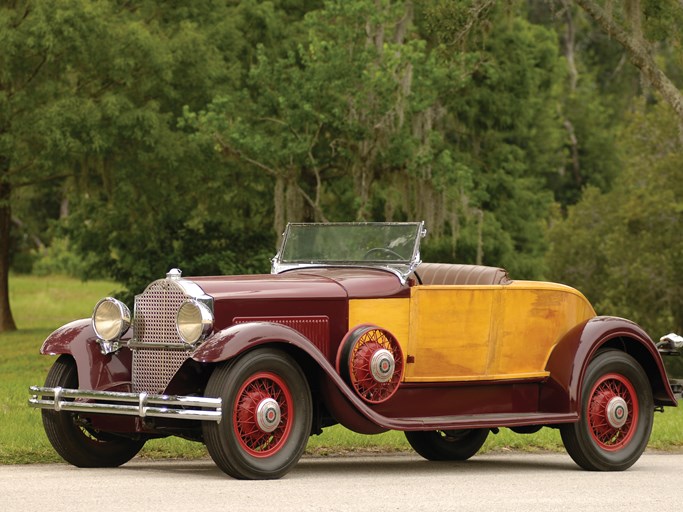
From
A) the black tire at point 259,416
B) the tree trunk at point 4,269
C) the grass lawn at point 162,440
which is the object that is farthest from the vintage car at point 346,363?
the tree trunk at point 4,269

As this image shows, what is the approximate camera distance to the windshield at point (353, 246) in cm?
1062

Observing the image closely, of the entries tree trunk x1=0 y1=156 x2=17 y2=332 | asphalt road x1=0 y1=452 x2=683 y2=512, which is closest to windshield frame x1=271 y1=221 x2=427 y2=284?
asphalt road x1=0 y1=452 x2=683 y2=512

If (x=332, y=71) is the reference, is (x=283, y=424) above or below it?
Result: below

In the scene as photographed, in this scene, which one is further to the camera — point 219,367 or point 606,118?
point 606,118

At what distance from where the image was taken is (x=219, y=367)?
9.03 meters

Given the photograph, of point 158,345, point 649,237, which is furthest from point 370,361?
point 649,237

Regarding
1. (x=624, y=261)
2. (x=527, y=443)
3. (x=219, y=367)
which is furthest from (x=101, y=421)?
(x=624, y=261)

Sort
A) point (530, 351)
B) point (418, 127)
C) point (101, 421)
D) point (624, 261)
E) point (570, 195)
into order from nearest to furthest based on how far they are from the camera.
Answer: point (101, 421)
point (530, 351)
point (418, 127)
point (624, 261)
point (570, 195)

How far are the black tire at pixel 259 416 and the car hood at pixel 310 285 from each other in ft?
1.73

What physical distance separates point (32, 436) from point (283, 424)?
2.97 m

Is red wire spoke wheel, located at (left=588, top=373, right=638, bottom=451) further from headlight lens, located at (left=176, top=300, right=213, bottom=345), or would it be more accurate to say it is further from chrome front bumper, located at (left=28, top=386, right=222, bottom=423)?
chrome front bumper, located at (left=28, top=386, right=222, bottom=423)

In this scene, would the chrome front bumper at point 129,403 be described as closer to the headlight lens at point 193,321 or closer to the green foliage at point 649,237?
the headlight lens at point 193,321

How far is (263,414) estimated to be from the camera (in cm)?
905

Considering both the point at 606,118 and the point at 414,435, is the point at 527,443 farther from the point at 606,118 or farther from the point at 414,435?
the point at 606,118
